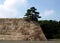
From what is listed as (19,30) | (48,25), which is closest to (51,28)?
(48,25)

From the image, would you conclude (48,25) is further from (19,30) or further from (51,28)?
(19,30)

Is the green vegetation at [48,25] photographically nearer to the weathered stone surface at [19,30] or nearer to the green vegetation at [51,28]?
the green vegetation at [51,28]

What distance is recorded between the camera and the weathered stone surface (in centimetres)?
2755

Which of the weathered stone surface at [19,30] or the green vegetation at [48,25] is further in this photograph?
the green vegetation at [48,25]

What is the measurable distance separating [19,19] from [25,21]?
789mm

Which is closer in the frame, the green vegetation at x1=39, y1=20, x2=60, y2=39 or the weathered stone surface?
the weathered stone surface

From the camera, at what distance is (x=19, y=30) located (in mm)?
29219

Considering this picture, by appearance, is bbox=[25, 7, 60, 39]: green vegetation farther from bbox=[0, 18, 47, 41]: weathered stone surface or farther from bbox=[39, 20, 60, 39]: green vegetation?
bbox=[0, 18, 47, 41]: weathered stone surface

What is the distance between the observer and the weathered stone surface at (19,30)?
27.5 meters

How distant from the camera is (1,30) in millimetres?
29344

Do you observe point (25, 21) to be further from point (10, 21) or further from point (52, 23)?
point (52, 23)

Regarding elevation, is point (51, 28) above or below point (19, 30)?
above

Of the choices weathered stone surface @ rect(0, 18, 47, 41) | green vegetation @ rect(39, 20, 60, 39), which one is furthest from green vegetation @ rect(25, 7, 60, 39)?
weathered stone surface @ rect(0, 18, 47, 41)

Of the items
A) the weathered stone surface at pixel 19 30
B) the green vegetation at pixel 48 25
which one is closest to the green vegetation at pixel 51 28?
the green vegetation at pixel 48 25
